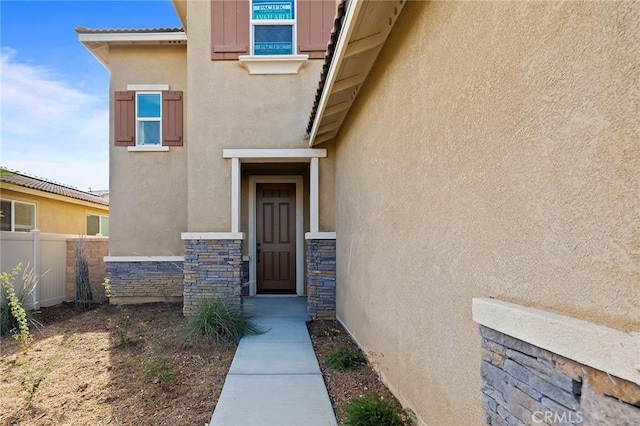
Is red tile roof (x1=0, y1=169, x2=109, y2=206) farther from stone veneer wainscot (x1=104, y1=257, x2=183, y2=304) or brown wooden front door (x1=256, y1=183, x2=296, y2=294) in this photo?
brown wooden front door (x1=256, y1=183, x2=296, y2=294)

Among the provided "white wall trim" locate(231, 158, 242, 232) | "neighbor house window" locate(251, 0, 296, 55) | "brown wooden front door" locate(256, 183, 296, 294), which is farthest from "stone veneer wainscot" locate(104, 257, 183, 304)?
"neighbor house window" locate(251, 0, 296, 55)

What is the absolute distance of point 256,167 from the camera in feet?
29.5

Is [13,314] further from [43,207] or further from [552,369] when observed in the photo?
[552,369]

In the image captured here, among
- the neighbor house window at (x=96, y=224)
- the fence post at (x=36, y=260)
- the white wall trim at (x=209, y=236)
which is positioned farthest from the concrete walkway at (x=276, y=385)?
the neighbor house window at (x=96, y=224)

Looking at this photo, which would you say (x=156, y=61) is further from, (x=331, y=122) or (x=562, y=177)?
(x=562, y=177)

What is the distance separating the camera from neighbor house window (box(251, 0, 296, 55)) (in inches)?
295

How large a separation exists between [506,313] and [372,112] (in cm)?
320

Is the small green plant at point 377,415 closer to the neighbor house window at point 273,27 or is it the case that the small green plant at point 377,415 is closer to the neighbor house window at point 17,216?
the neighbor house window at point 273,27

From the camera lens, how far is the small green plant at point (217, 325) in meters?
5.83

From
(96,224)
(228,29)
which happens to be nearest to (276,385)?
(228,29)

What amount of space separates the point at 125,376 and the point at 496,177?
4853 millimetres

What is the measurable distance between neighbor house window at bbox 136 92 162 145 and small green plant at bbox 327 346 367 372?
665 cm

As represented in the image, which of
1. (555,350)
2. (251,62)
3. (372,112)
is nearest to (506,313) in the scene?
(555,350)

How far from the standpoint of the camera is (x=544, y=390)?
1598 millimetres
